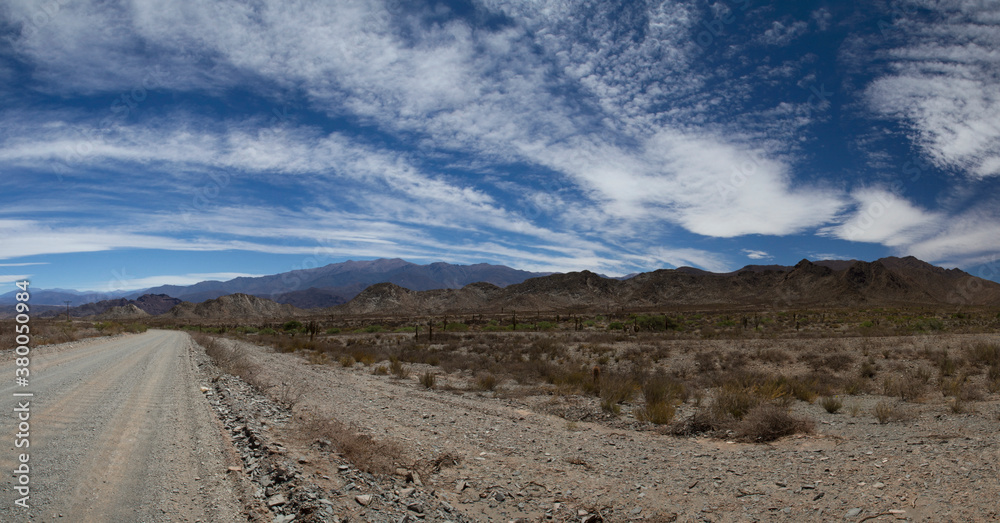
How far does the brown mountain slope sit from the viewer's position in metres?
118

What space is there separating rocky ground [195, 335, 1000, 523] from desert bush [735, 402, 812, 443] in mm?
186

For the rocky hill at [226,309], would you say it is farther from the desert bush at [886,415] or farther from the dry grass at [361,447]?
the desert bush at [886,415]

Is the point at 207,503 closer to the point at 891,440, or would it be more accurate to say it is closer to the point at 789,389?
the point at 891,440

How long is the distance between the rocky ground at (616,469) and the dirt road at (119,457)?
493 millimetres

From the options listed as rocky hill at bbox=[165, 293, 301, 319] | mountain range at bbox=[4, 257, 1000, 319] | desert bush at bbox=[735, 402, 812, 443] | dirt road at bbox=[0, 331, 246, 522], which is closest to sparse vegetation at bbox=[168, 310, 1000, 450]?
desert bush at bbox=[735, 402, 812, 443]

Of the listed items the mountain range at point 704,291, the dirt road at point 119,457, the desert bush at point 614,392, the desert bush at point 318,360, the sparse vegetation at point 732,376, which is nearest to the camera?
the dirt road at point 119,457

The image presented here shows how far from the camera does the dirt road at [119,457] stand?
475cm

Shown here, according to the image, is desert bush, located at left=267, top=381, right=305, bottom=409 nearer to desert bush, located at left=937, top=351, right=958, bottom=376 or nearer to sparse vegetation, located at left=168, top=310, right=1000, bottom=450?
sparse vegetation, located at left=168, top=310, right=1000, bottom=450

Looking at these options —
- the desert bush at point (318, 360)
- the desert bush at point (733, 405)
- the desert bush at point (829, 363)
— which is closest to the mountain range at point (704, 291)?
the desert bush at point (318, 360)

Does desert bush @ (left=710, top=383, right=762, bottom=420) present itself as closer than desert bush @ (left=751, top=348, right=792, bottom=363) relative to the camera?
Yes

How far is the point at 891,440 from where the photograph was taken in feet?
24.4

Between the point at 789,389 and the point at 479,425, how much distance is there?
27.5 feet

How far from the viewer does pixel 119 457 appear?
20.4 ft

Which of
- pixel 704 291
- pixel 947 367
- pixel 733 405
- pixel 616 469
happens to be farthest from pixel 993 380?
pixel 704 291
